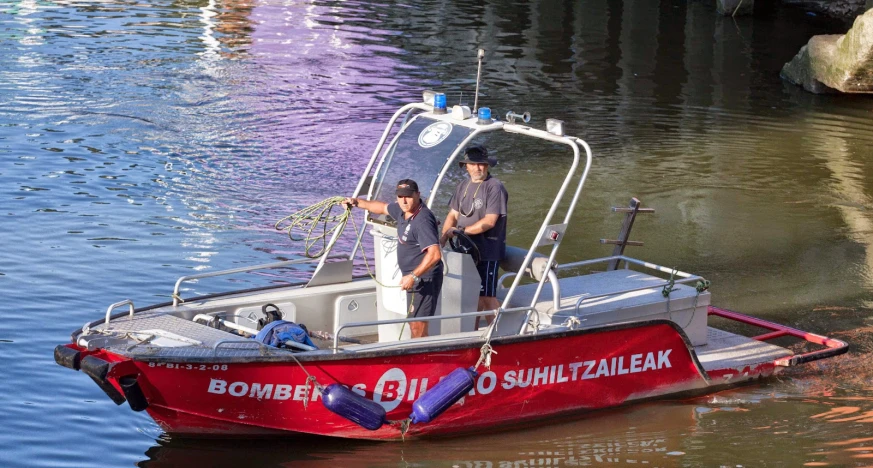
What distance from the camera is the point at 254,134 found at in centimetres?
1889

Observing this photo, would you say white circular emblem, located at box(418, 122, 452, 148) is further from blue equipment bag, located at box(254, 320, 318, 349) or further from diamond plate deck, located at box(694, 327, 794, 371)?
diamond plate deck, located at box(694, 327, 794, 371)

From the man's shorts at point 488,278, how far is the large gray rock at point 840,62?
1534cm

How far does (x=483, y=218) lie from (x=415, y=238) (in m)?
0.66

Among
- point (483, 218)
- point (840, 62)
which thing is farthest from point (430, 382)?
point (840, 62)

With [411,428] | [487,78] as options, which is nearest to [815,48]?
[487,78]

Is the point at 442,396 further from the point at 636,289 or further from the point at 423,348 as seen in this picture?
the point at 636,289

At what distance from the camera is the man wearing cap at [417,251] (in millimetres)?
8633

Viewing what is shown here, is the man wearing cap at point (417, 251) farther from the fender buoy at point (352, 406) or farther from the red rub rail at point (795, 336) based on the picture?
the red rub rail at point (795, 336)

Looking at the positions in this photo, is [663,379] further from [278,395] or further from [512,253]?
[278,395]

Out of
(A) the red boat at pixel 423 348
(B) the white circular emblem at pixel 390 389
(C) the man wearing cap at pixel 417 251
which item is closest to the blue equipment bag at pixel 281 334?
(A) the red boat at pixel 423 348

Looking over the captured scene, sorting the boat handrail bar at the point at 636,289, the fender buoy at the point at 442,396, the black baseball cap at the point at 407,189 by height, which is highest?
the black baseball cap at the point at 407,189

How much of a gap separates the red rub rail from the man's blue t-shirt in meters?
3.40

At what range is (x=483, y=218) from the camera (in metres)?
9.08

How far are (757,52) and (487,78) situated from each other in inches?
354
